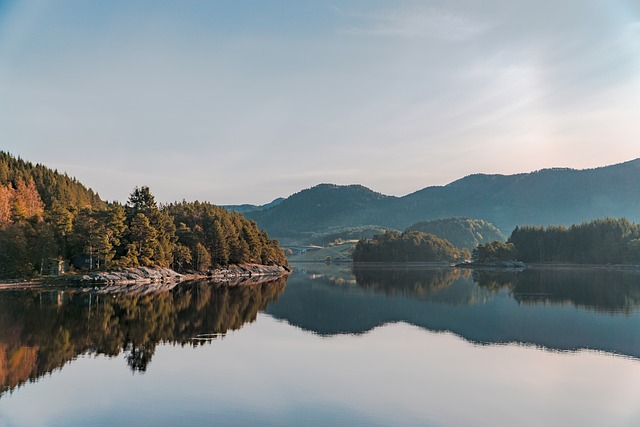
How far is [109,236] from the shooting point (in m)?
109

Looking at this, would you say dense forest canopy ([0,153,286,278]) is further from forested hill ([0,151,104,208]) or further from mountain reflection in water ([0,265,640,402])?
mountain reflection in water ([0,265,640,402])

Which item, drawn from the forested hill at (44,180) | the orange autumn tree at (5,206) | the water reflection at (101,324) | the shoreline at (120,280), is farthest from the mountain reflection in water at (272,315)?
the forested hill at (44,180)

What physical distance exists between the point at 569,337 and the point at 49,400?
40.3 meters

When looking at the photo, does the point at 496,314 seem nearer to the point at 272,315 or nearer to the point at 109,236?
the point at 272,315

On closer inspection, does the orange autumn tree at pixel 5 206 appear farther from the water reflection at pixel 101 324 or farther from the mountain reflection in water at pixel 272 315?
the mountain reflection in water at pixel 272 315

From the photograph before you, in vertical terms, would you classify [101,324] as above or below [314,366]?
above

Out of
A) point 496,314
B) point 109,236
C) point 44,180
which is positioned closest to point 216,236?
point 109,236

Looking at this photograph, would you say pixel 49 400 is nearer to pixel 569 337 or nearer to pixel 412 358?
pixel 412 358

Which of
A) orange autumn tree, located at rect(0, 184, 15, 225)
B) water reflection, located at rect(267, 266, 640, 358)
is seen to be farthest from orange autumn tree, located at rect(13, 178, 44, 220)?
water reflection, located at rect(267, 266, 640, 358)

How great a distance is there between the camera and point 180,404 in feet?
89.3

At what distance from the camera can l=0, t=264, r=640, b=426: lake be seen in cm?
2600

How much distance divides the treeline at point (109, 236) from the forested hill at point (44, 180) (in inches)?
208

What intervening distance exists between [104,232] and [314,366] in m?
80.3

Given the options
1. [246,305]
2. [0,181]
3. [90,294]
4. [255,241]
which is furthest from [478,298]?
[0,181]
